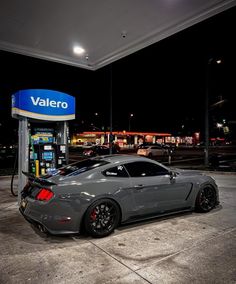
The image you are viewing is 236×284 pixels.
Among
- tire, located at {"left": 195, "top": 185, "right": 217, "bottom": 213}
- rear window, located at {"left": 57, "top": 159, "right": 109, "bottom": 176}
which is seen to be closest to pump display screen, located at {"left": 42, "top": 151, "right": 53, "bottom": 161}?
rear window, located at {"left": 57, "top": 159, "right": 109, "bottom": 176}

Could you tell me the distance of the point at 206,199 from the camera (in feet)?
17.8

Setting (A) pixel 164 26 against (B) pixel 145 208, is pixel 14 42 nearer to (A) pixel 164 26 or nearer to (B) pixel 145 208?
(A) pixel 164 26

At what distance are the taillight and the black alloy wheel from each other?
3.27 m

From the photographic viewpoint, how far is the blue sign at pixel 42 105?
19.9 feet

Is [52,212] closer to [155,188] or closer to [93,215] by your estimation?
[93,215]

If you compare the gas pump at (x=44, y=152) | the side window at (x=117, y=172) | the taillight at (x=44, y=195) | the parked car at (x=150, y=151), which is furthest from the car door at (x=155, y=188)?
the parked car at (x=150, y=151)

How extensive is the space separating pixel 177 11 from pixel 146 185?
4.04 meters

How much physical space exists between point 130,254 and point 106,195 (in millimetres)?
1027

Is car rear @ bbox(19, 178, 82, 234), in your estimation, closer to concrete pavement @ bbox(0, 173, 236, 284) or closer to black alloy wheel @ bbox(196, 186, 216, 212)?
concrete pavement @ bbox(0, 173, 236, 284)

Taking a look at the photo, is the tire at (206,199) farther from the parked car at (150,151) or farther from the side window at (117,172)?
the parked car at (150,151)

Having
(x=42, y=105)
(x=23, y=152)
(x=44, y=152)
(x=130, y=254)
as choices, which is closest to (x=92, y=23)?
(x=42, y=105)

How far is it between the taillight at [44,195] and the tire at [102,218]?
0.67 m

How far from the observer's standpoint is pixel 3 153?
64.2 feet

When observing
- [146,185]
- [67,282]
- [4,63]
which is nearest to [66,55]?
[146,185]
